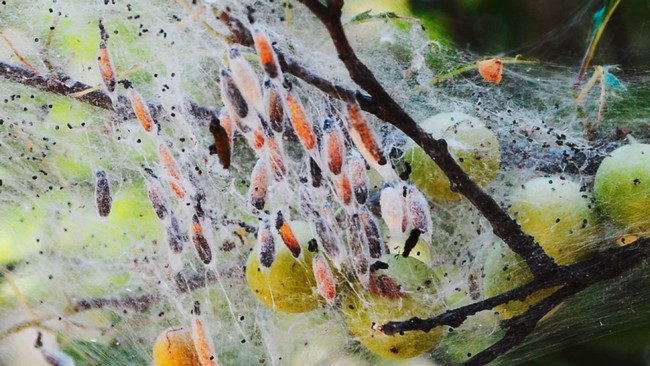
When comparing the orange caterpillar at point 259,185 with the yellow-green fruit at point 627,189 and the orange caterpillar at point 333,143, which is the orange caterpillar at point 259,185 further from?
the yellow-green fruit at point 627,189

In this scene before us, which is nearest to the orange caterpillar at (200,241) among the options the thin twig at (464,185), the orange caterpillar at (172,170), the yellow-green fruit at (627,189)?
the orange caterpillar at (172,170)

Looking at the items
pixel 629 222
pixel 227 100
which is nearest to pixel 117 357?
pixel 227 100

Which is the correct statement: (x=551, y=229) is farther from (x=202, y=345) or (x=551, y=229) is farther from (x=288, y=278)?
(x=202, y=345)

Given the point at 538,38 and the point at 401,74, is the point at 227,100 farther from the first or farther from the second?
the point at 538,38

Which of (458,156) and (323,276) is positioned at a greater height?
(458,156)

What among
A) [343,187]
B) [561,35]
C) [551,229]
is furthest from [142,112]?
[561,35]

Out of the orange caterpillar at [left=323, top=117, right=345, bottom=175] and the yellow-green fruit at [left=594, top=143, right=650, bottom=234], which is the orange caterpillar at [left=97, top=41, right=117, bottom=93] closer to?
the orange caterpillar at [left=323, top=117, right=345, bottom=175]

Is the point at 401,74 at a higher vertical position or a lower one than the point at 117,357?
higher

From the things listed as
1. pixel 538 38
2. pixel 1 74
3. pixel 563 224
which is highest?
pixel 538 38
